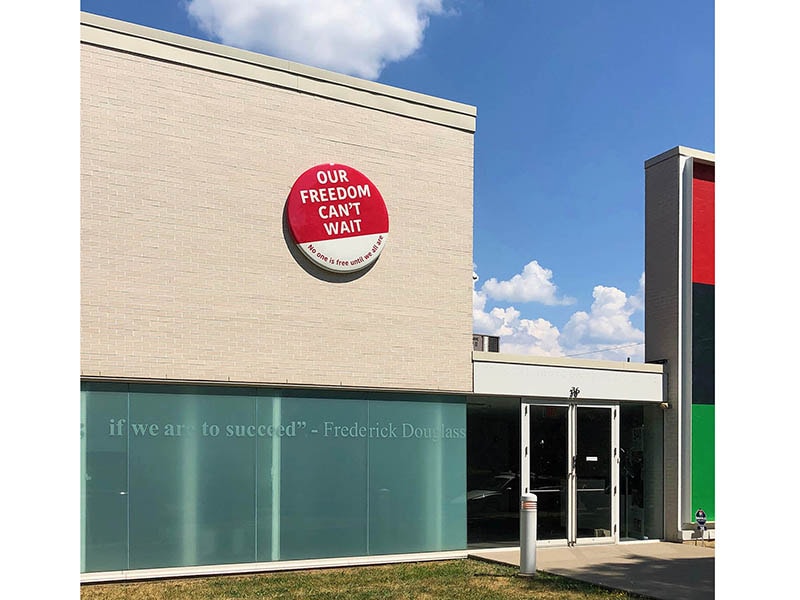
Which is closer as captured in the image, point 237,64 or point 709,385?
point 237,64

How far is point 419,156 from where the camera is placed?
42.9 ft

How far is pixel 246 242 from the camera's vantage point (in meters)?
11.6

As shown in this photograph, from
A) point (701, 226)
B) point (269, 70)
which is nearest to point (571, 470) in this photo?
point (701, 226)

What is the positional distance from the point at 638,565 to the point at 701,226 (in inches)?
252

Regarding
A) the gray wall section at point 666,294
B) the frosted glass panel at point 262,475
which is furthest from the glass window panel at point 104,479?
the gray wall section at point 666,294

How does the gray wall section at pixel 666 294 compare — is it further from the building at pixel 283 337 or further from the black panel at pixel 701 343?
the building at pixel 283 337

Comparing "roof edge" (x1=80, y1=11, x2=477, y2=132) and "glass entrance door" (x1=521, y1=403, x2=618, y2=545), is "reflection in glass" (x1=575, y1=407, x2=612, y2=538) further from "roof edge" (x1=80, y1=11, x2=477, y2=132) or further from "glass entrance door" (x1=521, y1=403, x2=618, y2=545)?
"roof edge" (x1=80, y1=11, x2=477, y2=132)

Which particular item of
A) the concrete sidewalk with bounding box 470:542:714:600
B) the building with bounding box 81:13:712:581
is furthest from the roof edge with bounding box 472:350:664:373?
the concrete sidewalk with bounding box 470:542:714:600

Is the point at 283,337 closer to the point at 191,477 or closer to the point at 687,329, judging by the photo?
the point at 191,477

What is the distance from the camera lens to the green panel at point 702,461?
15.2m
